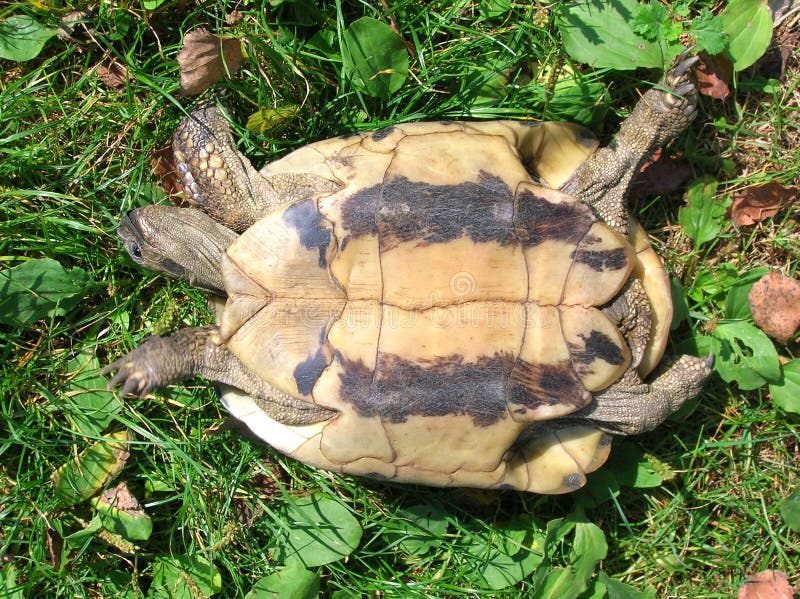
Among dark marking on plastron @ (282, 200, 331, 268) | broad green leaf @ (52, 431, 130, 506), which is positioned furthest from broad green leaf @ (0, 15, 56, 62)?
broad green leaf @ (52, 431, 130, 506)

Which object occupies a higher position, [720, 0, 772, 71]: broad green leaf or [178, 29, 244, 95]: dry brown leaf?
[720, 0, 772, 71]: broad green leaf

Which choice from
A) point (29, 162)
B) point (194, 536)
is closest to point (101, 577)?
point (194, 536)

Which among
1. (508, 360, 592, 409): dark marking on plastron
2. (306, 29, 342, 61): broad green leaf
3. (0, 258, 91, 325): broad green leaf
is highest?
(306, 29, 342, 61): broad green leaf

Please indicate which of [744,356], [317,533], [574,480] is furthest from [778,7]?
[317,533]

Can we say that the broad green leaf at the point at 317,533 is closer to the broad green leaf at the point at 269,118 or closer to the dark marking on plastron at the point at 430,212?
the dark marking on plastron at the point at 430,212

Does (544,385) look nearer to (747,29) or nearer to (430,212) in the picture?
(430,212)

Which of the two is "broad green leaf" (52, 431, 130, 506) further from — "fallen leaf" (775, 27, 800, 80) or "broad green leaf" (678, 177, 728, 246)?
"fallen leaf" (775, 27, 800, 80)

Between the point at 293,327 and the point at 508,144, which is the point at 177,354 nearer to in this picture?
the point at 293,327
